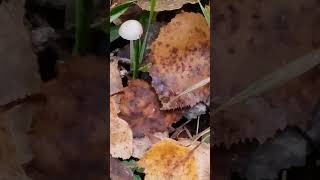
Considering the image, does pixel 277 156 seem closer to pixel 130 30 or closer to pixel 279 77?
pixel 279 77

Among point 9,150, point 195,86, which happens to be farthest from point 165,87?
point 9,150

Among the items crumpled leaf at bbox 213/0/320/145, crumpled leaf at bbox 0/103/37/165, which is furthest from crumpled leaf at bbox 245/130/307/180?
crumpled leaf at bbox 0/103/37/165

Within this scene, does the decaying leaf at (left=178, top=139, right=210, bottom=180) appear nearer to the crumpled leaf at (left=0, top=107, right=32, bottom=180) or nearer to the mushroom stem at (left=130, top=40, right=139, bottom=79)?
the mushroom stem at (left=130, top=40, right=139, bottom=79)

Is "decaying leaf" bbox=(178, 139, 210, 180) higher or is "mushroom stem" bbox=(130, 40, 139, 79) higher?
"mushroom stem" bbox=(130, 40, 139, 79)

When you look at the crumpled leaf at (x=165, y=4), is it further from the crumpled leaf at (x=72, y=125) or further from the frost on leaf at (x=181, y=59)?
the crumpled leaf at (x=72, y=125)

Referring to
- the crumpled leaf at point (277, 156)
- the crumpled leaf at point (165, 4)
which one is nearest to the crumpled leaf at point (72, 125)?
the crumpled leaf at point (165, 4)

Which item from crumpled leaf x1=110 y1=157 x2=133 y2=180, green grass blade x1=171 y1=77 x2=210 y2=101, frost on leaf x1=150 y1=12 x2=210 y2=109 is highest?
frost on leaf x1=150 y1=12 x2=210 y2=109
